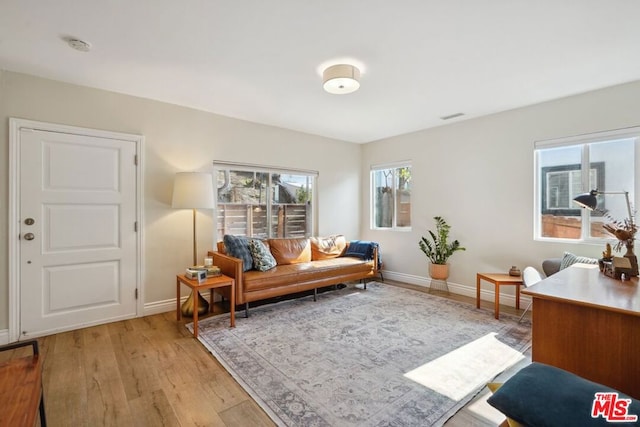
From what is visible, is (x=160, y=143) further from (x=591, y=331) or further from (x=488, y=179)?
(x=488, y=179)

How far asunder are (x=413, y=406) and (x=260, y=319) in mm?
1879

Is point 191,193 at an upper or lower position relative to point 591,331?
upper

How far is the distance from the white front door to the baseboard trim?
376 centimetres

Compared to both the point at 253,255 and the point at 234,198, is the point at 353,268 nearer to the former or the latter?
the point at 253,255

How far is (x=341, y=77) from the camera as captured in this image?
257cm

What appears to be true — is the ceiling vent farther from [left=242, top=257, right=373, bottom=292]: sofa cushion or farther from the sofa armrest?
the sofa armrest

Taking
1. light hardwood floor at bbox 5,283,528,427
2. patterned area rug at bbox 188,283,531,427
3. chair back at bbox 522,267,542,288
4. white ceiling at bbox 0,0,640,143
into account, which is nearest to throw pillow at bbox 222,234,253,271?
patterned area rug at bbox 188,283,531,427

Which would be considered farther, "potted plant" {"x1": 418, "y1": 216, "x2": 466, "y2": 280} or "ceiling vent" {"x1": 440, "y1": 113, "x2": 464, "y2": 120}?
"potted plant" {"x1": 418, "y1": 216, "x2": 466, "y2": 280}

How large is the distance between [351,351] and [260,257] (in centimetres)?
160

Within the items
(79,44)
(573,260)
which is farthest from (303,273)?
(79,44)

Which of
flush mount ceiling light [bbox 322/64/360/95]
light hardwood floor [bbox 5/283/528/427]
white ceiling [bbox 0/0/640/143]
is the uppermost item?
white ceiling [bbox 0/0/640/143]

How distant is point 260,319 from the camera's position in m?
3.25

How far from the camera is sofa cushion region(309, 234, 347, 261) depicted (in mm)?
4516

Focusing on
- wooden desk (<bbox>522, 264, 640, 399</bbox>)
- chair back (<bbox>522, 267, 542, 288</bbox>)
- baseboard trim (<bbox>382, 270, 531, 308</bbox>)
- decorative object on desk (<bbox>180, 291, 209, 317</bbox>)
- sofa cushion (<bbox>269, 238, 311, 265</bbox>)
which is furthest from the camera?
sofa cushion (<bbox>269, 238, 311, 265</bbox>)
